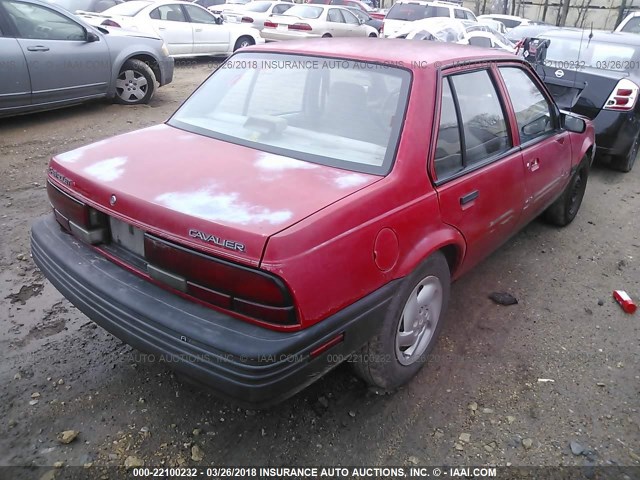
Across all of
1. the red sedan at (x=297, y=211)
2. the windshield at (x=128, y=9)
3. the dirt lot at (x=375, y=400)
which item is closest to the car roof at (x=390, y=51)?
the red sedan at (x=297, y=211)

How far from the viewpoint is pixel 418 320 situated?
264 cm

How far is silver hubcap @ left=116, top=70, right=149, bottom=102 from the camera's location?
7.79m

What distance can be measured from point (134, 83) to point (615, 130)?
669cm

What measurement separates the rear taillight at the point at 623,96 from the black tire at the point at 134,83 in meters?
6.41

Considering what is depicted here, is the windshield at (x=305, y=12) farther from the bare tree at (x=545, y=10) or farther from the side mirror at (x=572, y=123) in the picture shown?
the bare tree at (x=545, y=10)

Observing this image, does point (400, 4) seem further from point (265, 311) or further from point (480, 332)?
point (265, 311)

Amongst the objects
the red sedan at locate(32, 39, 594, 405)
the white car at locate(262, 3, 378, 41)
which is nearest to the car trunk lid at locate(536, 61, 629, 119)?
the red sedan at locate(32, 39, 594, 405)

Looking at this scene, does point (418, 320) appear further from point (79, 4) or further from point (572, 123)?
point (79, 4)

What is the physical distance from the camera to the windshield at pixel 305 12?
15.7 m

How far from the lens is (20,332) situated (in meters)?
2.94

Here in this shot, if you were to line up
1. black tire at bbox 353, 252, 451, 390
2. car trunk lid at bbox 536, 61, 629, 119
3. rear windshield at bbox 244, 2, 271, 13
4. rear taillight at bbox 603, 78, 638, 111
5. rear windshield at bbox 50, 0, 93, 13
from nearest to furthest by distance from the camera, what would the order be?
black tire at bbox 353, 252, 451, 390 < rear taillight at bbox 603, 78, 638, 111 < car trunk lid at bbox 536, 61, 629, 119 < rear windshield at bbox 50, 0, 93, 13 < rear windshield at bbox 244, 2, 271, 13

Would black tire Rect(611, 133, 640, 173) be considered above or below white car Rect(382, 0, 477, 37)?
below

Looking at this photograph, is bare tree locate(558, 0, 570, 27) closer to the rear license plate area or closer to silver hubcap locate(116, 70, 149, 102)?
silver hubcap locate(116, 70, 149, 102)

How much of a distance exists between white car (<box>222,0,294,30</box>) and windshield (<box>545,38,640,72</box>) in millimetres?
10438
